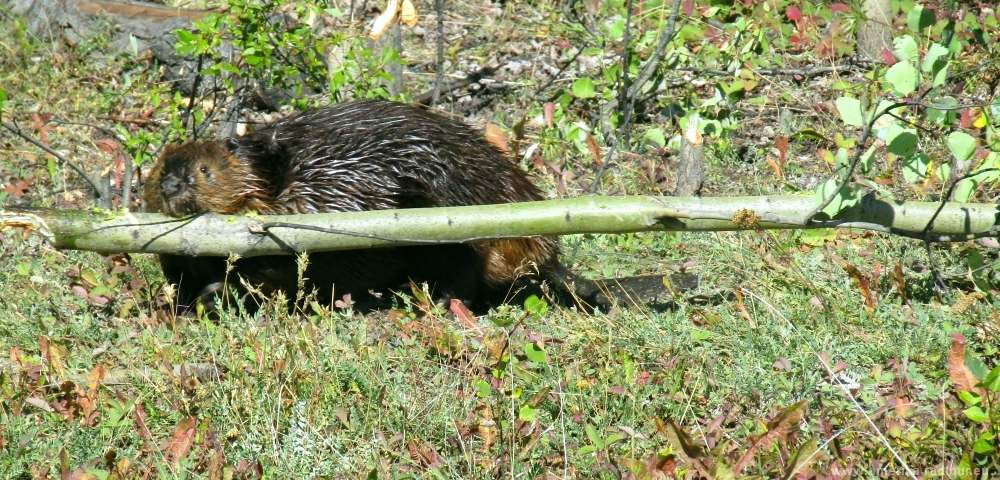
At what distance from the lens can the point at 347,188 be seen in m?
4.70

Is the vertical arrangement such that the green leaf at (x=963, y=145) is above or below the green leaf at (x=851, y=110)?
below

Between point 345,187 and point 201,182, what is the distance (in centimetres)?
67

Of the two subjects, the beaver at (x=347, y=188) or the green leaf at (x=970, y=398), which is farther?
the beaver at (x=347, y=188)

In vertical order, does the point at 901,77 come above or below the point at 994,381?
above

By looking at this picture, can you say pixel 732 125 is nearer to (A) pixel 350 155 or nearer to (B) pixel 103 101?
(A) pixel 350 155

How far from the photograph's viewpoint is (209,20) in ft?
17.0

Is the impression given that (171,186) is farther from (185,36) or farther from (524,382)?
(524,382)

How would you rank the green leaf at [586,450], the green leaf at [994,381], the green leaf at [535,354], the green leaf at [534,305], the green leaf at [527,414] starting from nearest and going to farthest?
the green leaf at [994,381] → the green leaf at [586,450] → the green leaf at [527,414] → the green leaf at [535,354] → the green leaf at [534,305]

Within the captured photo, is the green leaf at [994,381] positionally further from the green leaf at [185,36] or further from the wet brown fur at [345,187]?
the green leaf at [185,36]

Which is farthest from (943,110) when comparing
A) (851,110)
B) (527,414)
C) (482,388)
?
(482,388)

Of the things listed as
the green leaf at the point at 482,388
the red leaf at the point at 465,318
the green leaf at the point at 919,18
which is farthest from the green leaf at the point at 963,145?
the red leaf at the point at 465,318

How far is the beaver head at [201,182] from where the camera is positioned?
4.57m

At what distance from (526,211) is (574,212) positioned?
196 mm

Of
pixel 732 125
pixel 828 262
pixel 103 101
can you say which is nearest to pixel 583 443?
pixel 828 262
